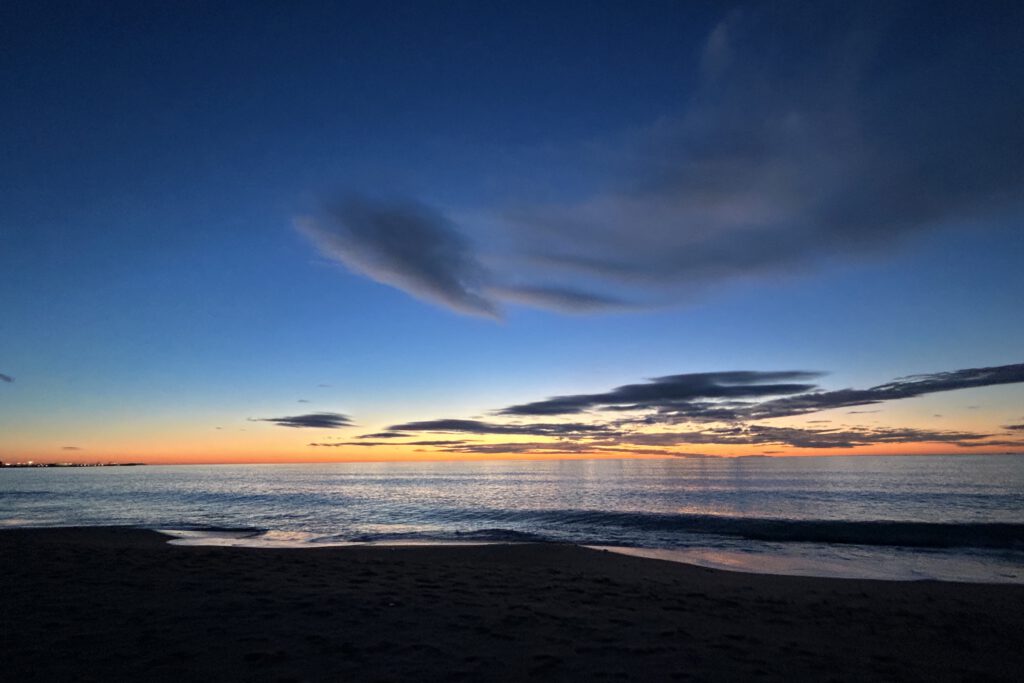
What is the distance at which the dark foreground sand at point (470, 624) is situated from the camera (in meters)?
7.22

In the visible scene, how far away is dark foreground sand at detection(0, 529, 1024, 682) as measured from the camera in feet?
23.7

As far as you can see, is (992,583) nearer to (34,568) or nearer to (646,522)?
(646,522)

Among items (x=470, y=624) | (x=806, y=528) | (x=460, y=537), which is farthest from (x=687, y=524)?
(x=470, y=624)

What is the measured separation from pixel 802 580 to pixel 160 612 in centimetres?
1705

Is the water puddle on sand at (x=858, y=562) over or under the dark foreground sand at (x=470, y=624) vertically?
under

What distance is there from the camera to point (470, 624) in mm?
9297

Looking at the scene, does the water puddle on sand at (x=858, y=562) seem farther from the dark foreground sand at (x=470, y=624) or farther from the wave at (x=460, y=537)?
the wave at (x=460, y=537)

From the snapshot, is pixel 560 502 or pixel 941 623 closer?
pixel 941 623

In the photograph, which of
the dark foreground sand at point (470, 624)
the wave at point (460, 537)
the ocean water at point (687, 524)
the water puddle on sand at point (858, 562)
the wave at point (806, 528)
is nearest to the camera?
the dark foreground sand at point (470, 624)

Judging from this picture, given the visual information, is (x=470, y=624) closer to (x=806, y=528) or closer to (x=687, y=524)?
(x=687, y=524)

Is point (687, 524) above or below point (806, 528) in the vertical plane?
above

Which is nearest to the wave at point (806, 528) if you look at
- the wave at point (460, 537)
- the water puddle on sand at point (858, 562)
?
the wave at point (460, 537)

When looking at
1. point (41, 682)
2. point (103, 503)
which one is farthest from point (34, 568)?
point (103, 503)

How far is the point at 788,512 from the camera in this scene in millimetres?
37531
